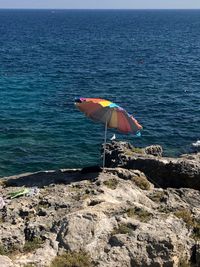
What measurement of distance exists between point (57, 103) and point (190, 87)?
72.0 ft

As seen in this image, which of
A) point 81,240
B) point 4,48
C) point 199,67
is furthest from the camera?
point 4,48

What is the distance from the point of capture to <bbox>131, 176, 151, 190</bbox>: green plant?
21.2 m

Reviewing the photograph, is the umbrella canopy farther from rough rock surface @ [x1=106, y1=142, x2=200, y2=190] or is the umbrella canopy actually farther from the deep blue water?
the deep blue water

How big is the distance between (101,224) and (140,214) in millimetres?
1664

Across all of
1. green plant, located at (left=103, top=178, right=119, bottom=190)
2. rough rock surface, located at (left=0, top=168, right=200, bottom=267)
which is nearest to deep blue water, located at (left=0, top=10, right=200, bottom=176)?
green plant, located at (left=103, top=178, right=119, bottom=190)

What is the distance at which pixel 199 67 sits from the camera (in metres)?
81.4

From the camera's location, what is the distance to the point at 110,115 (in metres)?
23.3

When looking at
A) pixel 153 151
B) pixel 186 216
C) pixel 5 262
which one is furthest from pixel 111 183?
pixel 153 151

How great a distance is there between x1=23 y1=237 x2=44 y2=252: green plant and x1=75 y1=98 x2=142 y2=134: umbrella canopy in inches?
396

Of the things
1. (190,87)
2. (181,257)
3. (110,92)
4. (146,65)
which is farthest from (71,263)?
(146,65)

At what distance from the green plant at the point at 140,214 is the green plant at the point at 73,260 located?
2.67 m

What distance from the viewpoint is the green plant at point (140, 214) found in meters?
15.3

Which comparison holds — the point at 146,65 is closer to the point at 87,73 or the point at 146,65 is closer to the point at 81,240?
the point at 87,73

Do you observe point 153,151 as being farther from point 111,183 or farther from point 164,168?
point 111,183
